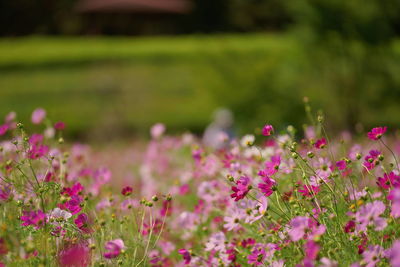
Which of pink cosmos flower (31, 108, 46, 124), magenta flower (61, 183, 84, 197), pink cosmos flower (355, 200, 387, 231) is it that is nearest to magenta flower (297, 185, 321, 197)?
pink cosmos flower (355, 200, 387, 231)

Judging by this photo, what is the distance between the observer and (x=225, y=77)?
8453mm

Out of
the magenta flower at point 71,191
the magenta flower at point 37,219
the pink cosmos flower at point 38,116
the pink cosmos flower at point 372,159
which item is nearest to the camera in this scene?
the magenta flower at point 37,219

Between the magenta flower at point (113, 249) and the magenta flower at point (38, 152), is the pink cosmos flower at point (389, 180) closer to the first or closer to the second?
the magenta flower at point (113, 249)

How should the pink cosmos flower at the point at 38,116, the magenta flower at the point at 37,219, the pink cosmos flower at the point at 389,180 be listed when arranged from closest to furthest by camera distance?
the magenta flower at the point at 37,219, the pink cosmos flower at the point at 389,180, the pink cosmos flower at the point at 38,116

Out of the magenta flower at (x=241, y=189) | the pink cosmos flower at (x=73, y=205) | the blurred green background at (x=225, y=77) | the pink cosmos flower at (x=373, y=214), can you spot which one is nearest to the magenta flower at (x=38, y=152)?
the pink cosmos flower at (x=73, y=205)

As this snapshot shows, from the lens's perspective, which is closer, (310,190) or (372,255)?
(372,255)

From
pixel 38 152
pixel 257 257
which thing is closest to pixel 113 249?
pixel 257 257

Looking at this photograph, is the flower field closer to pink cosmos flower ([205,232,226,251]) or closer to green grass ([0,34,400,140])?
pink cosmos flower ([205,232,226,251])

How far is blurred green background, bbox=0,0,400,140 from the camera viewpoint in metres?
8.34

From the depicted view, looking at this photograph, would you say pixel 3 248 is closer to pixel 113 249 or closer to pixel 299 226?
pixel 113 249

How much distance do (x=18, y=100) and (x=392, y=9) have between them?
28.9 feet

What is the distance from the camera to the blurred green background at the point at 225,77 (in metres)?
8.34

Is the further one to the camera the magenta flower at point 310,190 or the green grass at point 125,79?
the green grass at point 125,79

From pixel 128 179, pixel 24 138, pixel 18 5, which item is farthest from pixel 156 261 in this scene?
pixel 18 5
